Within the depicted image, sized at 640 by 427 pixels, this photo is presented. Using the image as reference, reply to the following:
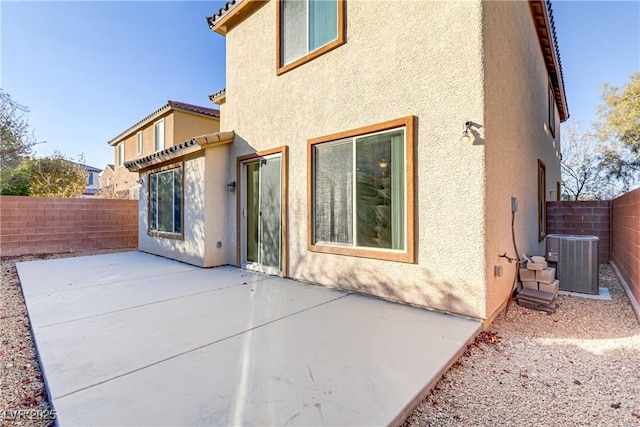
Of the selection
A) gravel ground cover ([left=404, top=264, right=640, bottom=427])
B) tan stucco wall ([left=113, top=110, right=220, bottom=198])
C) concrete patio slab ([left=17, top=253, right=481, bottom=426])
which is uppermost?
tan stucco wall ([left=113, top=110, right=220, bottom=198])

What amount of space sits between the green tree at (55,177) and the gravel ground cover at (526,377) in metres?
17.0

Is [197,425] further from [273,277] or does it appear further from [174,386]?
[273,277]

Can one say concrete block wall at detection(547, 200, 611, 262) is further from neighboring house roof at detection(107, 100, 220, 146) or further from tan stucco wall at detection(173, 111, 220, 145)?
tan stucco wall at detection(173, 111, 220, 145)

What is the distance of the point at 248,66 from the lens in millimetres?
8422

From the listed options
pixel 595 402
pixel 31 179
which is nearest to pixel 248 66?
pixel 595 402

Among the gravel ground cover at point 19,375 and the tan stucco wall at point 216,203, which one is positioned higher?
the tan stucco wall at point 216,203

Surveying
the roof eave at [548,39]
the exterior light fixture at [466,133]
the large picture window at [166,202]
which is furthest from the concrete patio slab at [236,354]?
the roof eave at [548,39]

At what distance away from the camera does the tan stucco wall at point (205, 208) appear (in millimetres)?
8422

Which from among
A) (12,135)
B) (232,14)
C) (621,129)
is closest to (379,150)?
(232,14)

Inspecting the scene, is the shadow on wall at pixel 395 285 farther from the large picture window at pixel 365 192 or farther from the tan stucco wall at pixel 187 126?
the tan stucco wall at pixel 187 126

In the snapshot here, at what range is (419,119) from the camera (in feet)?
16.0

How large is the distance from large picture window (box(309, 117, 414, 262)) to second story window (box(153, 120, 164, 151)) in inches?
578

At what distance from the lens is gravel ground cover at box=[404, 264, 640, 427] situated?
8.21 ft

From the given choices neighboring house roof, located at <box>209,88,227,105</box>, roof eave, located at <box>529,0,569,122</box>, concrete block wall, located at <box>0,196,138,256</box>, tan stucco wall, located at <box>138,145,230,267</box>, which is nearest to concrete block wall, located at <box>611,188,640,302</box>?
roof eave, located at <box>529,0,569,122</box>
